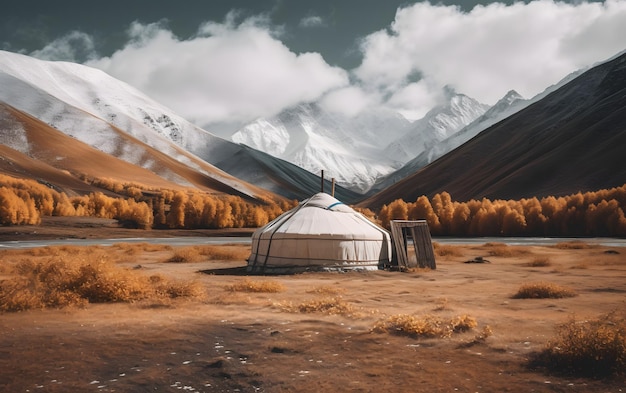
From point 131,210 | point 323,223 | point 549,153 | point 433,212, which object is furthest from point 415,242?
point 549,153

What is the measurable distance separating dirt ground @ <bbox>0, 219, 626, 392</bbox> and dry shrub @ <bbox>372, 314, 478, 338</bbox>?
0.20m

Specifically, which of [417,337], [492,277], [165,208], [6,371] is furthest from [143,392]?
[165,208]

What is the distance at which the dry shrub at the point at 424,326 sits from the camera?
8180 mm

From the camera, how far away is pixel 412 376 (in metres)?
6.12

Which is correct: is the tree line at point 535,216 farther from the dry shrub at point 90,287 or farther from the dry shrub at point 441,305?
the dry shrub at point 90,287

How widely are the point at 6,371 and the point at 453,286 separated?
1176 cm

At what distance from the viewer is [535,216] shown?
179 ft

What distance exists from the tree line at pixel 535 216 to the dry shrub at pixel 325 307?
46380 millimetres

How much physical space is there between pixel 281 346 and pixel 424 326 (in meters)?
2.41

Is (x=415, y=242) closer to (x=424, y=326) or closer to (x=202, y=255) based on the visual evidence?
(x=424, y=326)

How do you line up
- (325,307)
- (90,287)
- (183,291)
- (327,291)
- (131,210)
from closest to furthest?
(325,307)
(90,287)
(183,291)
(327,291)
(131,210)

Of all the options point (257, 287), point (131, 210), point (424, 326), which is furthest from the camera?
point (131, 210)

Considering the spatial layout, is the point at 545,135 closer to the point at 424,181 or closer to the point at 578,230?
the point at 424,181

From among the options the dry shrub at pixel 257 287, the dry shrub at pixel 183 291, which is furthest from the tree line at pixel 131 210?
the dry shrub at pixel 183 291
